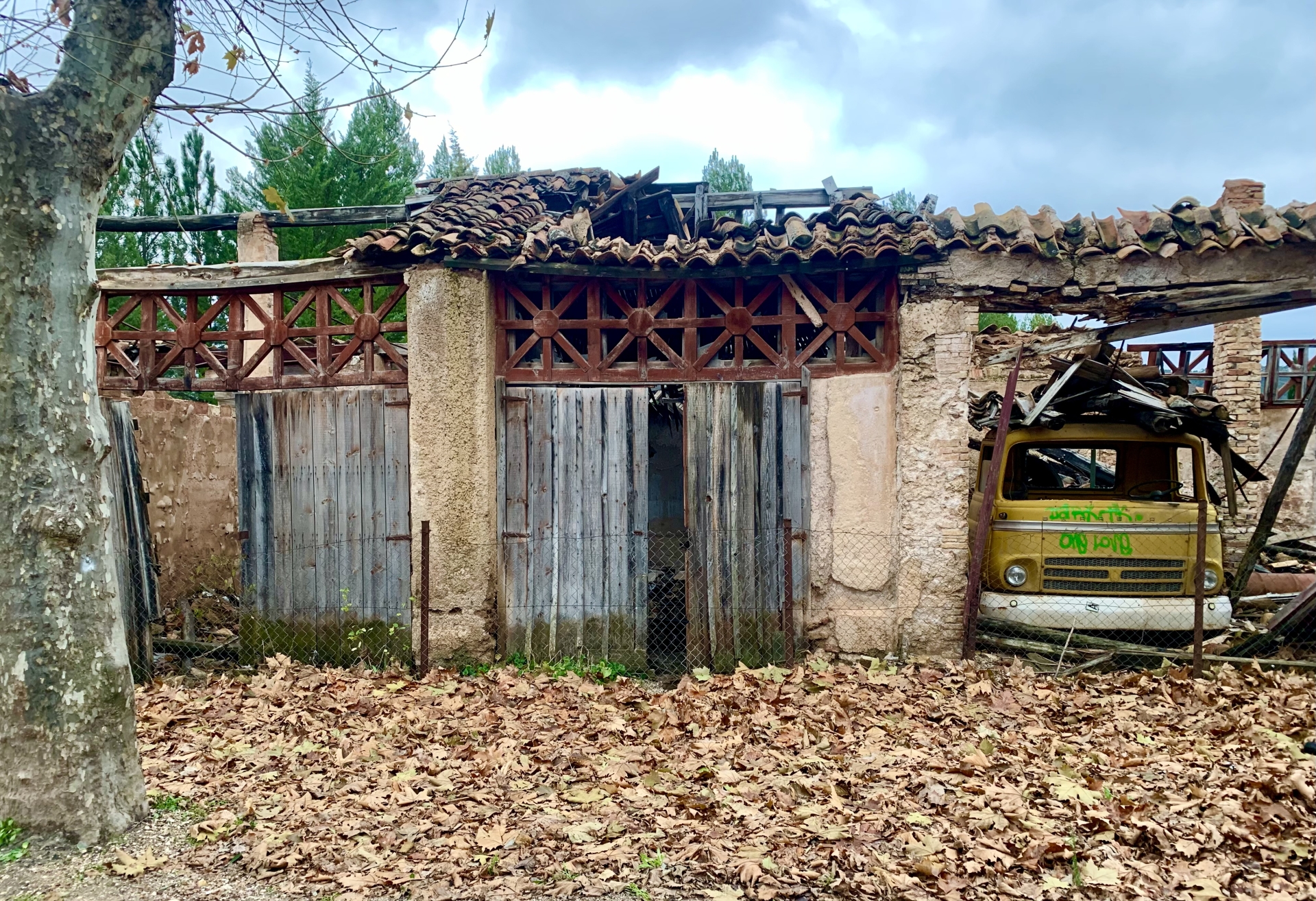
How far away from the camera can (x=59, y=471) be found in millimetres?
4070

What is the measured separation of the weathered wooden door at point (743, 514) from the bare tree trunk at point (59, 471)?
14.9 ft

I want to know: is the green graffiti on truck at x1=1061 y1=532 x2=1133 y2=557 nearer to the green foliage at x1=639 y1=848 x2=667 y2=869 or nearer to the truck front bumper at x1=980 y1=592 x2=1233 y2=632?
the truck front bumper at x1=980 y1=592 x2=1233 y2=632

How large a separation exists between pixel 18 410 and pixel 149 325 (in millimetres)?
4426

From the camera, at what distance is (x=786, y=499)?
7.61 m

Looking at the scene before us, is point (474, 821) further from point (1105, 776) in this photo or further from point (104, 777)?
point (1105, 776)

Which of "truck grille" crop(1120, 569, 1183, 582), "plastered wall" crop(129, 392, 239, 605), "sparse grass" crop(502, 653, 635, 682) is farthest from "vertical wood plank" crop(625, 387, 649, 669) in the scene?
"plastered wall" crop(129, 392, 239, 605)

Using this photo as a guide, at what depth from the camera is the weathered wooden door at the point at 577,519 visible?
768 cm

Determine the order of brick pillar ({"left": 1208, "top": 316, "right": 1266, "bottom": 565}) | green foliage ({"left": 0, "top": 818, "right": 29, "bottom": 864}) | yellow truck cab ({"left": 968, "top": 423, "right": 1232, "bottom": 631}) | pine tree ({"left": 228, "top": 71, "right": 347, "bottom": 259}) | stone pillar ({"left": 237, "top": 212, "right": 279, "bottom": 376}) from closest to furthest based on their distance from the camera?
green foliage ({"left": 0, "top": 818, "right": 29, "bottom": 864}) → yellow truck cab ({"left": 968, "top": 423, "right": 1232, "bottom": 631}) → stone pillar ({"left": 237, "top": 212, "right": 279, "bottom": 376}) → brick pillar ({"left": 1208, "top": 316, "right": 1266, "bottom": 565}) → pine tree ({"left": 228, "top": 71, "right": 347, "bottom": 259})

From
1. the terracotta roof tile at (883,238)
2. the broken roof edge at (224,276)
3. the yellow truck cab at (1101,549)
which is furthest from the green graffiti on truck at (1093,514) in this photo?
the broken roof edge at (224,276)

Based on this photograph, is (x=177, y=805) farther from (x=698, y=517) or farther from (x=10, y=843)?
(x=698, y=517)

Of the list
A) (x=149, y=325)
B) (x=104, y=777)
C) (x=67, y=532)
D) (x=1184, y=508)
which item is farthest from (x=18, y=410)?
(x=1184, y=508)

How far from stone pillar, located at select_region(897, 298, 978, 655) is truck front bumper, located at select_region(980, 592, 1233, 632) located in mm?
670

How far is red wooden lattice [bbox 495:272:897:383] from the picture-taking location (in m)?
7.59

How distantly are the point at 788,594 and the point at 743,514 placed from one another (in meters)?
0.89
